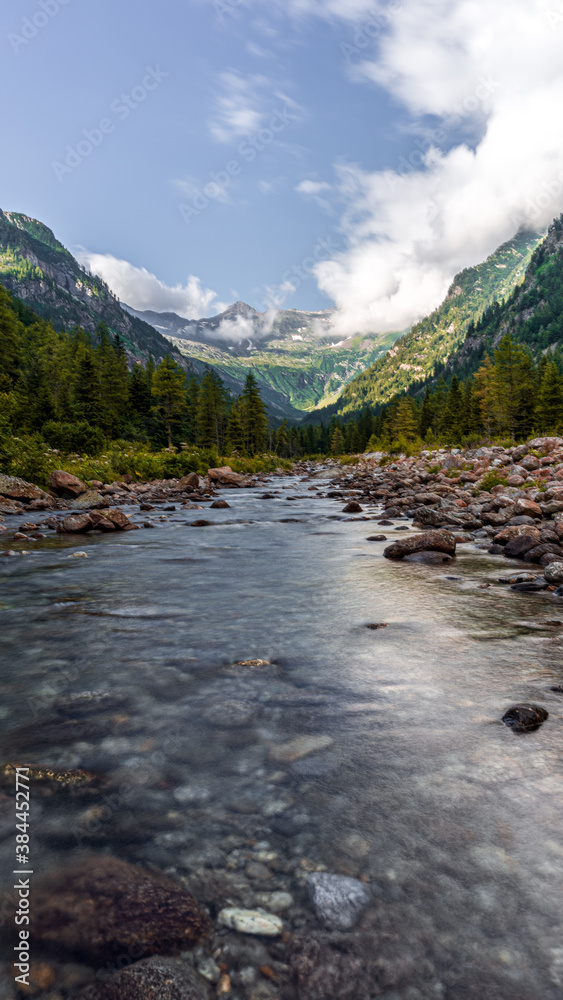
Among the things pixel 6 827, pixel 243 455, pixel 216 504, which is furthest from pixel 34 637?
pixel 243 455

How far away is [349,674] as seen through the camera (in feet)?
15.2

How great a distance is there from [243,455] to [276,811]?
7000cm

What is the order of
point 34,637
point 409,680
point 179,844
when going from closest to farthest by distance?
1. point 179,844
2. point 409,680
3. point 34,637

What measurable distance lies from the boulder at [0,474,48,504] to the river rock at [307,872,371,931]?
68.0ft

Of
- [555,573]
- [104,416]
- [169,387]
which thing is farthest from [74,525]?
[169,387]

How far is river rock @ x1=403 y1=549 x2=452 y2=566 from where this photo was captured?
9.83 meters

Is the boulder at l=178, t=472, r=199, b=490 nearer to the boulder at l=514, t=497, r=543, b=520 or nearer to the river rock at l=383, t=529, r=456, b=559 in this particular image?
the boulder at l=514, t=497, r=543, b=520

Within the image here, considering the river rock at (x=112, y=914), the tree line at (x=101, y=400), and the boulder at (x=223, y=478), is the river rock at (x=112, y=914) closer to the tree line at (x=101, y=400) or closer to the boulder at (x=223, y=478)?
the tree line at (x=101, y=400)

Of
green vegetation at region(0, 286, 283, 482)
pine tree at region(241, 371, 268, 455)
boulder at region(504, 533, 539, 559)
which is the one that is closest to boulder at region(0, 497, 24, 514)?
green vegetation at region(0, 286, 283, 482)

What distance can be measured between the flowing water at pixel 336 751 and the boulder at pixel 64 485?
1612 cm

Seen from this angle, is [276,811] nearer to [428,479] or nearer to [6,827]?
[6,827]

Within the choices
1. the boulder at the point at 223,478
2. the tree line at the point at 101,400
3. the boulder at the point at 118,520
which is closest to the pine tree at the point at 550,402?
the boulder at the point at 223,478

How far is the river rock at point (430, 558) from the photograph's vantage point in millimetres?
9827

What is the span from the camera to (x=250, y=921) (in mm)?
2014
